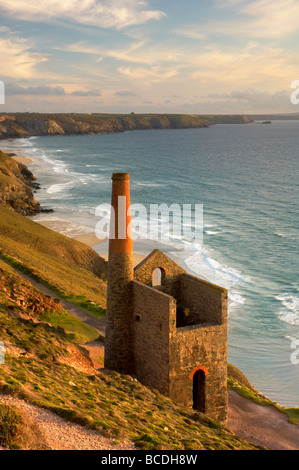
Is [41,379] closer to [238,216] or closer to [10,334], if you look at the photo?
[10,334]

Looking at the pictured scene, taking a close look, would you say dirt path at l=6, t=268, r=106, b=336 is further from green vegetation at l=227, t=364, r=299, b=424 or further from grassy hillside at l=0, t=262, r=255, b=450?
green vegetation at l=227, t=364, r=299, b=424

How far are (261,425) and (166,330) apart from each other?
848 centimetres

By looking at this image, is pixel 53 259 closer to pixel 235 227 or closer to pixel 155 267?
pixel 155 267

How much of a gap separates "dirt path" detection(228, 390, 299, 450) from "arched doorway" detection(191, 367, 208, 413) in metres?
2.38

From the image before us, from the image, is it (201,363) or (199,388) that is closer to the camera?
(201,363)

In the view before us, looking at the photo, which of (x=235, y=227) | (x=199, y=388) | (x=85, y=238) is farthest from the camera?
(x=235, y=227)

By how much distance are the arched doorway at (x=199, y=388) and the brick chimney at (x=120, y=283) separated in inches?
131

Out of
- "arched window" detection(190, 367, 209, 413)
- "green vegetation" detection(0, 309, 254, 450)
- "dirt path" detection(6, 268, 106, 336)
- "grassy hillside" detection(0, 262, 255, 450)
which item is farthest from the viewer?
"dirt path" detection(6, 268, 106, 336)

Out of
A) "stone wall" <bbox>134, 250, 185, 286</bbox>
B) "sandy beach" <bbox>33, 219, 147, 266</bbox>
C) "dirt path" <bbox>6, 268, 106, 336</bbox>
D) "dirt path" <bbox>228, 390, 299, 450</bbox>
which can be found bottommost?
"dirt path" <bbox>228, 390, 299, 450</bbox>

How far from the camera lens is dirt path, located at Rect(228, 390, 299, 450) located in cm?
2373

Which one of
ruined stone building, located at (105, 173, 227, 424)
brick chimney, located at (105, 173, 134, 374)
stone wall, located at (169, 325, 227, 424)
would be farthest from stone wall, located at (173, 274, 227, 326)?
brick chimney, located at (105, 173, 134, 374)

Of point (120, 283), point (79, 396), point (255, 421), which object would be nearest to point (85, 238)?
point (120, 283)

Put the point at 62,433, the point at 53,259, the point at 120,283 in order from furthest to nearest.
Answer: the point at 53,259, the point at 120,283, the point at 62,433

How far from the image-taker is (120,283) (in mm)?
23750
